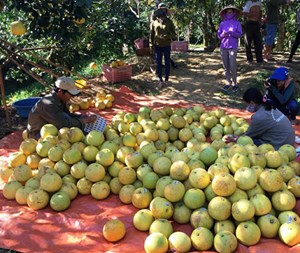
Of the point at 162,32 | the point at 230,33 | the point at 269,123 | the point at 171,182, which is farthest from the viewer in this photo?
the point at 162,32

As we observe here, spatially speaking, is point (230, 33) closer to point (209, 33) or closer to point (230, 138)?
point (230, 138)

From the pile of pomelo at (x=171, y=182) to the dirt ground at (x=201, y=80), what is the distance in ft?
7.83

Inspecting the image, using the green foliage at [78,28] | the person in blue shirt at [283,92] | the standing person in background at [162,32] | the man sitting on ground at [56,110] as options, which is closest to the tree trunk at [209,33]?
the green foliage at [78,28]

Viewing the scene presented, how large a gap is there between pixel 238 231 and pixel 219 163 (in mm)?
626

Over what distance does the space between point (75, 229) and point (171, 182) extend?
0.87 meters

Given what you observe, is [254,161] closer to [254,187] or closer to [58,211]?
→ [254,187]

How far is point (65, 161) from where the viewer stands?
351 centimetres

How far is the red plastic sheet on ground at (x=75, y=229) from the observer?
2.74 m

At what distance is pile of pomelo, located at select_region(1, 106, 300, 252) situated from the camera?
263 centimetres

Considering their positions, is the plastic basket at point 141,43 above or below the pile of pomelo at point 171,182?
above

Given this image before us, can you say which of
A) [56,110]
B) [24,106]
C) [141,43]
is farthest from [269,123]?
[141,43]

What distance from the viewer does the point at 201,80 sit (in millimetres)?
7812

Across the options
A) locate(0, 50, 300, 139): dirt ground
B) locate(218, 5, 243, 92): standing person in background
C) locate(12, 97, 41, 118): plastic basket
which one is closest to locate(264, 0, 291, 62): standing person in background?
locate(0, 50, 300, 139): dirt ground

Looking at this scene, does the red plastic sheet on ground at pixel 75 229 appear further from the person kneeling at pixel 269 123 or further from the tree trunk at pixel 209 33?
the tree trunk at pixel 209 33
